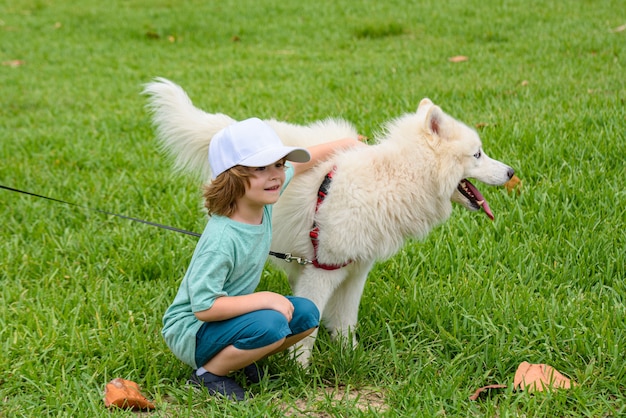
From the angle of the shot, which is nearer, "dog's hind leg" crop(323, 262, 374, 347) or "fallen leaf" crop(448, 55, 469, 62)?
"dog's hind leg" crop(323, 262, 374, 347)

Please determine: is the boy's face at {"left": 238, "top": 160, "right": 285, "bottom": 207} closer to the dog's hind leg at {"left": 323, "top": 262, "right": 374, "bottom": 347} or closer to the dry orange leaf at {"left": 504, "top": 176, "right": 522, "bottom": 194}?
the dog's hind leg at {"left": 323, "top": 262, "right": 374, "bottom": 347}

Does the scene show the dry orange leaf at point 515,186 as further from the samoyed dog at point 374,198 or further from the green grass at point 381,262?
the samoyed dog at point 374,198

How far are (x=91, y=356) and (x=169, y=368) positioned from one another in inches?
15.5

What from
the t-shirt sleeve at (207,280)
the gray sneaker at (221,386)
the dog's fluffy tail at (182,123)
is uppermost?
the dog's fluffy tail at (182,123)

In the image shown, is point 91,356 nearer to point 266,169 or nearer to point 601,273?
point 266,169

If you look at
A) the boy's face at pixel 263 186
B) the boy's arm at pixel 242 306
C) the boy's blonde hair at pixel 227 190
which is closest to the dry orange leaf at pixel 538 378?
the boy's arm at pixel 242 306

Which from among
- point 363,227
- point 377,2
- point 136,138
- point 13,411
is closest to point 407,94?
point 136,138

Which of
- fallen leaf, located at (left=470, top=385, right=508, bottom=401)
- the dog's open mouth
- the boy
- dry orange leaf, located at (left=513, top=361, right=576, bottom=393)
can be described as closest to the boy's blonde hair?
the boy

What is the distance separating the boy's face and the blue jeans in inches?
16.5

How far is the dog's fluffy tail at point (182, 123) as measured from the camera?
3271mm

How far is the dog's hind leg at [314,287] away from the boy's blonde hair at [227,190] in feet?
1.75

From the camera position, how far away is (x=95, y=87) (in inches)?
330

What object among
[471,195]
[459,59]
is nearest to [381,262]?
[471,195]

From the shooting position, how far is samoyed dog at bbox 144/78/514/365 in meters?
2.90
